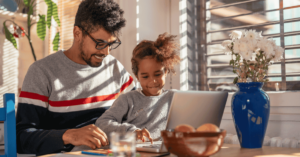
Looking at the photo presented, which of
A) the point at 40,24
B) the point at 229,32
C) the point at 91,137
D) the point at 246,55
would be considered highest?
the point at 40,24

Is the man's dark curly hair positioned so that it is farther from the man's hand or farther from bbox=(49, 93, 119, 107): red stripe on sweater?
the man's hand

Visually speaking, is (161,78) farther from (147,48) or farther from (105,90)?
(105,90)

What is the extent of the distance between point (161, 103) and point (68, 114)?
1.59ft

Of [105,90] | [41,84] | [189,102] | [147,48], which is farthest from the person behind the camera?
[105,90]

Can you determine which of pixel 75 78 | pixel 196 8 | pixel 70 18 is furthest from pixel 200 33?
pixel 70 18

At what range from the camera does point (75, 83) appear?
1543mm

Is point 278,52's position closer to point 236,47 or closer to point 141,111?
point 236,47

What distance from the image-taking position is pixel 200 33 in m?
2.03

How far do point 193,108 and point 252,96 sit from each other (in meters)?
0.24

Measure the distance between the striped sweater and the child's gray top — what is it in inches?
8.6

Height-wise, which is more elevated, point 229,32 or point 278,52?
point 229,32

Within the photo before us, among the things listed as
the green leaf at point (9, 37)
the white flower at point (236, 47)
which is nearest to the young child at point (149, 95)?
the white flower at point (236, 47)

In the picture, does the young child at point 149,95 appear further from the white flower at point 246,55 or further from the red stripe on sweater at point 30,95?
the white flower at point 246,55

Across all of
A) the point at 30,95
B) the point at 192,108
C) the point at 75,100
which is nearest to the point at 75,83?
the point at 75,100
